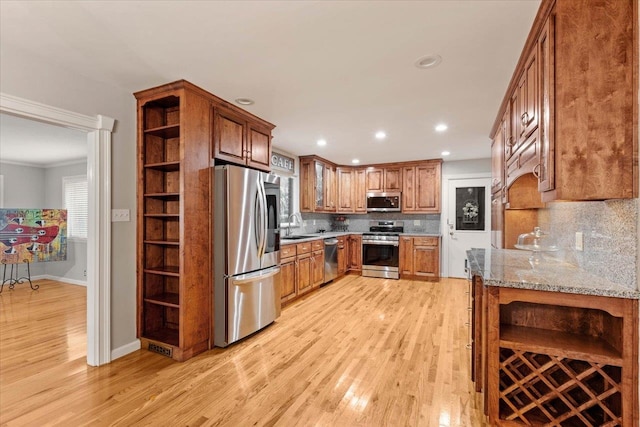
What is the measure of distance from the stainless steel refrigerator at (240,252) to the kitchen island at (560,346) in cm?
202

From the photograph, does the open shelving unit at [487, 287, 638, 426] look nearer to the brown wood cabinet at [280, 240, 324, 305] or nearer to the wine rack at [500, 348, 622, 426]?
the wine rack at [500, 348, 622, 426]

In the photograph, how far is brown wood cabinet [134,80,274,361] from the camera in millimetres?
2619

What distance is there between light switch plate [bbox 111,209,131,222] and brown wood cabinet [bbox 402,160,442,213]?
4897mm

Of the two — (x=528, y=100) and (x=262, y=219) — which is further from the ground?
(x=528, y=100)

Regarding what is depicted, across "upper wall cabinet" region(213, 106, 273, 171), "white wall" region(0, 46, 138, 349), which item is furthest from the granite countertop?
"white wall" region(0, 46, 138, 349)

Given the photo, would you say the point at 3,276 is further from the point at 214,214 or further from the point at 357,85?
the point at 357,85

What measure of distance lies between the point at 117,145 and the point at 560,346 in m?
3.48

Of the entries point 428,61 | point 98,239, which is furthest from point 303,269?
point 428,61

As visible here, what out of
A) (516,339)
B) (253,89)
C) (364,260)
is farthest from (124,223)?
(364,260)

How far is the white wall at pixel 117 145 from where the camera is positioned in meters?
2.29

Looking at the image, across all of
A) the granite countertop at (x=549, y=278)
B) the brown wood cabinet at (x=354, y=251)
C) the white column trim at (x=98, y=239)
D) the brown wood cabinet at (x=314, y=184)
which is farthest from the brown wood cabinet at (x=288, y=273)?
the granite countertop at (x=549, y=278)

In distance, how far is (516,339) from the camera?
1.66 m

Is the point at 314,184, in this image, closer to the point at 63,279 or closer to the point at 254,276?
the point at 254,276

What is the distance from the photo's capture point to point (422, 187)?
239 inches
